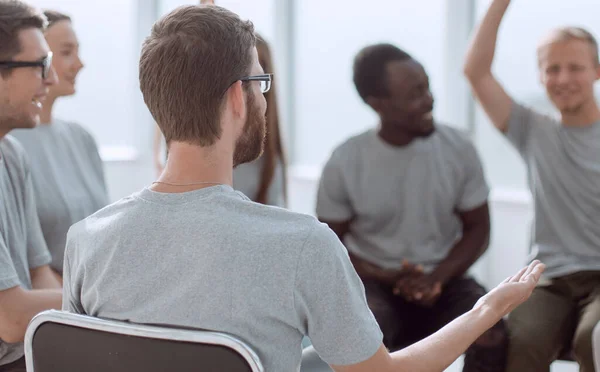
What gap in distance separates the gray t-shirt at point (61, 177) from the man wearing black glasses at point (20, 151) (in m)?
0.29

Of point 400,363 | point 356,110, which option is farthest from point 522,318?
point 356,110

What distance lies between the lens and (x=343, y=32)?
5.23 m

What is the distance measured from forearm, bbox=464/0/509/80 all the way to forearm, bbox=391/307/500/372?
1.35 meters

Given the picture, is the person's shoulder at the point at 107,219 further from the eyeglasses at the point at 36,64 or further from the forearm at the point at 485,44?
the forearm at the point at 485,44

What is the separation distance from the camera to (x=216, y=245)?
4.17ft

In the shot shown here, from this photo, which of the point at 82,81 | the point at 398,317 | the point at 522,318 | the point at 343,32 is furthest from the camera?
the point at 82,81

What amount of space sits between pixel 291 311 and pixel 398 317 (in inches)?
57.1

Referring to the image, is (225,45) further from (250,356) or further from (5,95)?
(5,95)

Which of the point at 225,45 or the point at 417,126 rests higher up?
the point at 225,45

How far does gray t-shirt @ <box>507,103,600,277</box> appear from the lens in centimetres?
258

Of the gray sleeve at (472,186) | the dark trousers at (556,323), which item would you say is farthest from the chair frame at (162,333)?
the gray sleeve at (472,186)

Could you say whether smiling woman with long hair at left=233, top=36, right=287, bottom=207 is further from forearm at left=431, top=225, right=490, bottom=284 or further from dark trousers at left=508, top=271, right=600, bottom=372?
dark trousers at left=508, top=271, right=600, bottom=372

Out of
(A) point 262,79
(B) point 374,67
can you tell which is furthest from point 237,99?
(B) point 374,67

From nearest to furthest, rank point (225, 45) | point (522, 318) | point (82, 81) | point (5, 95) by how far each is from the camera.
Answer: point (225, 45) → point (5, 95) → point (522, 318) → point (82, 81)
